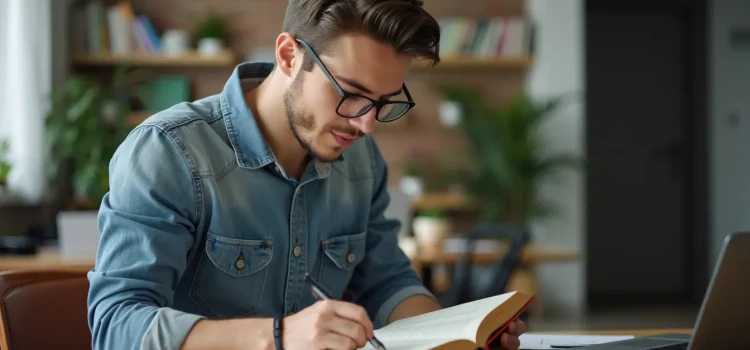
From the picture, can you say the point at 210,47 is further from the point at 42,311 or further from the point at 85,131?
the point at 42,311

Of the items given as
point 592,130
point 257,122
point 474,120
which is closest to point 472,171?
point 474,120

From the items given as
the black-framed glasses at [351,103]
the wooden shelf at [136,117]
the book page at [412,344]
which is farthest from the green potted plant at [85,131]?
the book page at [412,344]

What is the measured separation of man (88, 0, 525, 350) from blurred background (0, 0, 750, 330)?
2.35 meters

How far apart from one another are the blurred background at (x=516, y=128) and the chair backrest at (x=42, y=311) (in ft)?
8.31

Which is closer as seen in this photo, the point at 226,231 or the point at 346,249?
the point at 226,231

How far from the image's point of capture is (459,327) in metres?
1.11

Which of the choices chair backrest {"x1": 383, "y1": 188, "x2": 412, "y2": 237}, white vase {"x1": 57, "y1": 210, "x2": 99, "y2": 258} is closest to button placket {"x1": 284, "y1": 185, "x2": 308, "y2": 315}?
chair backrest {"x1": 383, "y1": 188, "x2": 412, "y2": 237}

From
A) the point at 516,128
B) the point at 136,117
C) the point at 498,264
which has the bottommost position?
the point at 498,264

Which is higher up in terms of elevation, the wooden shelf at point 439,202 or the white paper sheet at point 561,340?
the white paper sheet at point 561,340

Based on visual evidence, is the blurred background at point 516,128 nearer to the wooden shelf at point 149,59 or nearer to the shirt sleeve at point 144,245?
the wooden shelf at point 149,59

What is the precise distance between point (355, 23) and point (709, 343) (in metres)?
0.68

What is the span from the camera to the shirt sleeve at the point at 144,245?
45.8 inches

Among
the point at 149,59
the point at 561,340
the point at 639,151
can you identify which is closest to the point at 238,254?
the point at 561,340

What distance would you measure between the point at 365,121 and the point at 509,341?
0.40m
